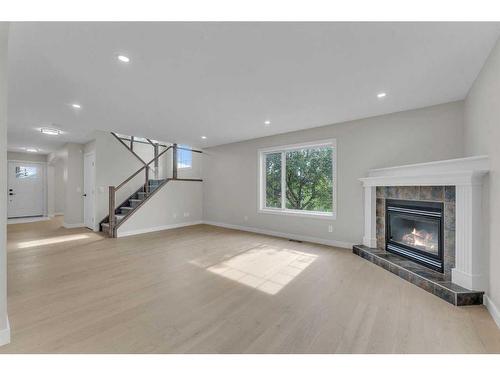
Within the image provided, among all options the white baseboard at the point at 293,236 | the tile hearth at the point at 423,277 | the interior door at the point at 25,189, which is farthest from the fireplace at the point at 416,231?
the interior door at the point at 25,189

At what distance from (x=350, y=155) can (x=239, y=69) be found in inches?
111

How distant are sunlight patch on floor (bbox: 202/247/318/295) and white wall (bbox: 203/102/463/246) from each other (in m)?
1.02

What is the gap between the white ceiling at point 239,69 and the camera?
5.98 ft

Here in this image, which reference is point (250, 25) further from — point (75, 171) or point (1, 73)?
point (75, 171)

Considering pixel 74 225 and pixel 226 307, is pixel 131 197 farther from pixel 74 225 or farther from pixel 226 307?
pixel 226 307

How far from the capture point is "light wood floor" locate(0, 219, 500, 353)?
169cm

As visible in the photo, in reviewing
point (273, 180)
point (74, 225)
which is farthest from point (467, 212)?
point (74, 225)

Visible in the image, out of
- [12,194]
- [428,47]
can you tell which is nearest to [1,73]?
[428,47]

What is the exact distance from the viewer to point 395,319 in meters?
2.02

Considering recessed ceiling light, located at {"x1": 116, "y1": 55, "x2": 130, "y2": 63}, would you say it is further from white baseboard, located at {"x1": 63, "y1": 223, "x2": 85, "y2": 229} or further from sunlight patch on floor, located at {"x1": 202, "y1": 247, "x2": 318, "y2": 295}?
white baseboard, located at {"x1": 63, "y1": 223, "x2": 85, "y2": 229}

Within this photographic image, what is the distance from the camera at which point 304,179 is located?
5082mm

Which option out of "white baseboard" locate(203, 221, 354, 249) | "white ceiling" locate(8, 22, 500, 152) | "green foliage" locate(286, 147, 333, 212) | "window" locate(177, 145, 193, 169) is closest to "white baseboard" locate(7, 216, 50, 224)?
"white ceiling" locate(8, 22, 500, 152)

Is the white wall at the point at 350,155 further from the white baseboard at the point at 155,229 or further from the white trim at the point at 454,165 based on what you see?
the white baseboard at the point at 155,229
